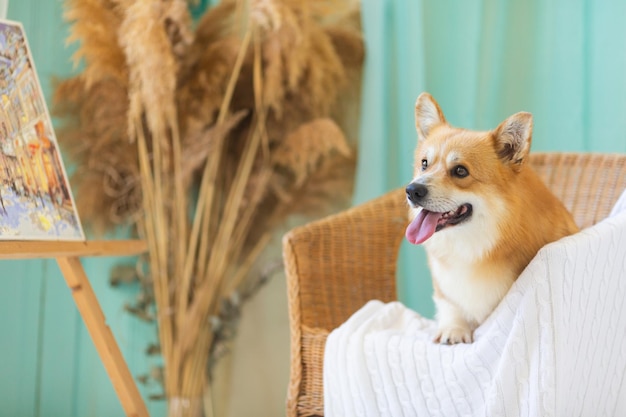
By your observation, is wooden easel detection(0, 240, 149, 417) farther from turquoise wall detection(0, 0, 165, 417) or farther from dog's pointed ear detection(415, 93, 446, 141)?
dog's pointed ear detection(415, 93, 446, 141)

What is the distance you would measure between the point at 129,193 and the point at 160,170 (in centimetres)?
17

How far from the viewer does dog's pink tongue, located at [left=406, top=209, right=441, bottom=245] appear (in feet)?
4.68

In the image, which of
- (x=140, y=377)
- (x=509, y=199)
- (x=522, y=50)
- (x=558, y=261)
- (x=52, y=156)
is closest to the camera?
(x=558, y=261)

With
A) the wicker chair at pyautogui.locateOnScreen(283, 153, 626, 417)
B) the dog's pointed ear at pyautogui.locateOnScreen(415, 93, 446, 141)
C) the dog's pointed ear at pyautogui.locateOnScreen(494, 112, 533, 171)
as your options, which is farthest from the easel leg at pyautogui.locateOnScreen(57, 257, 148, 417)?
the dog's pointed ear at pyautogui.locateOnScreen(494, 112, 533, 171)

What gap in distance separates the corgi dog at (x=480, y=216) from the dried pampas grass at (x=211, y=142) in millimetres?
867

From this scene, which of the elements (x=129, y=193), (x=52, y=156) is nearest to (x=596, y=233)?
(x=52, y=156)

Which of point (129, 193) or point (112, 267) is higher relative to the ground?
point (129, 193)

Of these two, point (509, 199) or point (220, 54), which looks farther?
point (220, 54)

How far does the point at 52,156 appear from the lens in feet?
5.18

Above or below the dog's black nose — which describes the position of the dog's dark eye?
above

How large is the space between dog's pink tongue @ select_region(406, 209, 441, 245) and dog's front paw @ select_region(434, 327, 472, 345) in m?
0.22

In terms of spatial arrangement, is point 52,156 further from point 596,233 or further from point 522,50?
point 522,50

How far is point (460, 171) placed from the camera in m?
1.46

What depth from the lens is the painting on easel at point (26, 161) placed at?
141 centimetres
